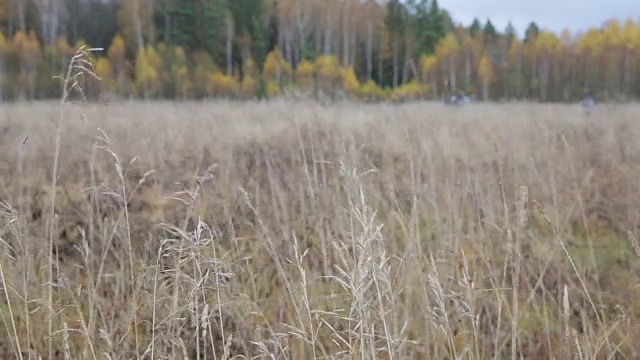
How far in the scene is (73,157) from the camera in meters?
4.03

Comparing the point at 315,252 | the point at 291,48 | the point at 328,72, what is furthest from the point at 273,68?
the point at 315,252

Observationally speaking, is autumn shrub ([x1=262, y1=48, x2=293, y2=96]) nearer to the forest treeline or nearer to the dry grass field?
the forest treeline

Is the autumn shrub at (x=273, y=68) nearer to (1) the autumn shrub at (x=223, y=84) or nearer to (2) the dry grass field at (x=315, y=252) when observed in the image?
(1) the autumn shrub at (x=223, y=84)

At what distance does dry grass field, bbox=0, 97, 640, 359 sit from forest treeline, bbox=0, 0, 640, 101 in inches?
297

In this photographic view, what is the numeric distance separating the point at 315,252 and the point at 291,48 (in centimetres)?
2300

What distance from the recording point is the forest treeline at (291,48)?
48.9 ft

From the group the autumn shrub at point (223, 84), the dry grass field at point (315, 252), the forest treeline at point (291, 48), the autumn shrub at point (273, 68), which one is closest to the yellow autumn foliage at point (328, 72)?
the forest treeline at point (291, 48)

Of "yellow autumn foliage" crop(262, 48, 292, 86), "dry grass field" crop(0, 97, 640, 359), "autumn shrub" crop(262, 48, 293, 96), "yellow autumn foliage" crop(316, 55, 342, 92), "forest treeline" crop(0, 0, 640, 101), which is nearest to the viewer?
"dry grass field" crop(0, 97, 640, 359)

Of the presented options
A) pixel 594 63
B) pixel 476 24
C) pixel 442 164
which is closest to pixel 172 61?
pixel 442 164

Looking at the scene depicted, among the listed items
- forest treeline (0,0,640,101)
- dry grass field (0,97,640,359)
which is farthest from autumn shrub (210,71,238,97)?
dry grass field (0,97,640,359)

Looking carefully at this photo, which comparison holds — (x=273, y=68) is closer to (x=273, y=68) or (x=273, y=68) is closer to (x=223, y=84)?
(x=273, y=68)

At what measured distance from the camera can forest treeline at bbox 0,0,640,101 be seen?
48.9 ft

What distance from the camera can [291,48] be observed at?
2466 cm

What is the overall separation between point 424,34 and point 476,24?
13.1m
